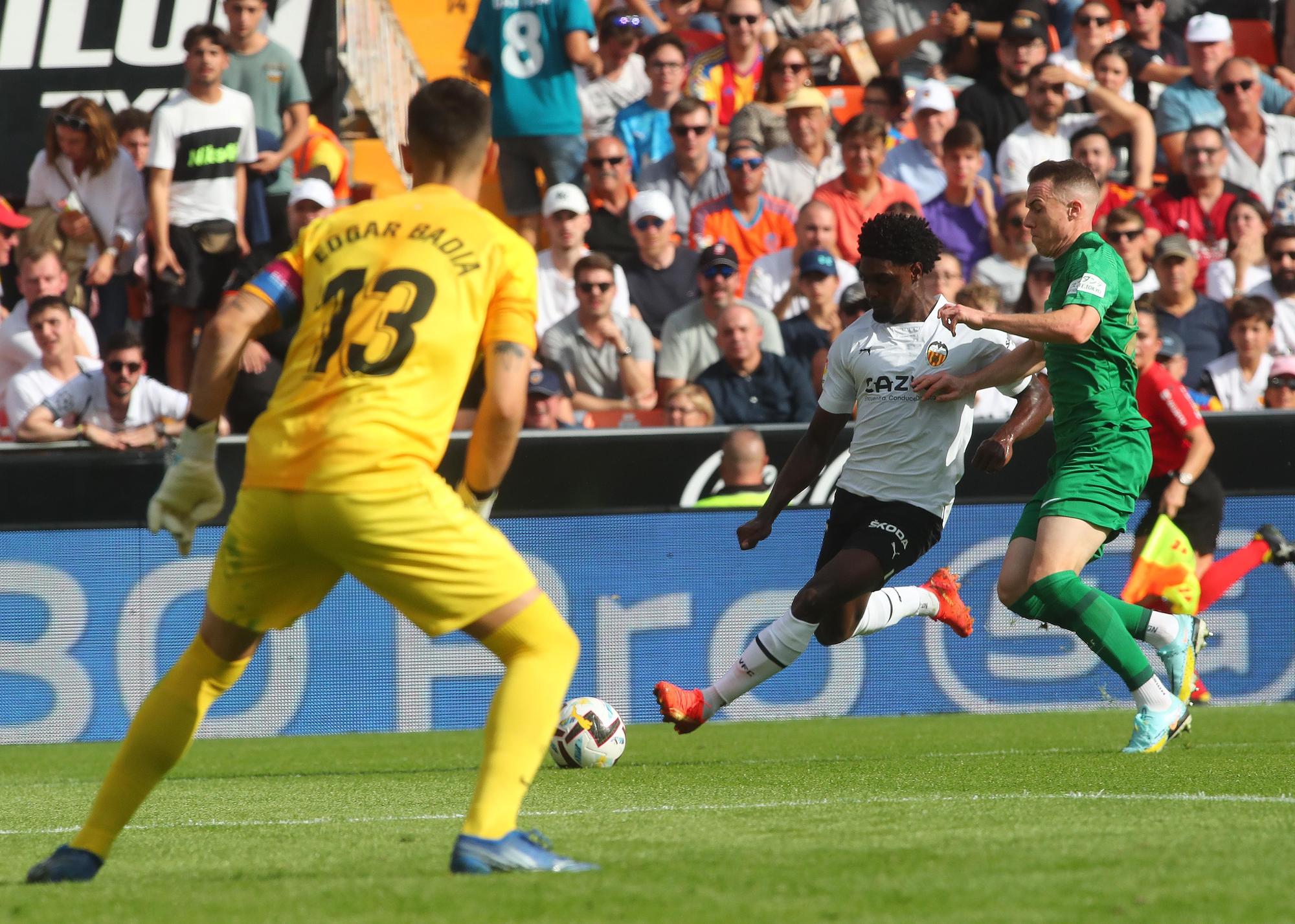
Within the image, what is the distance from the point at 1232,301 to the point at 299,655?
7.07 m

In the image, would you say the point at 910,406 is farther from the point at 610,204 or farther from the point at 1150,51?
the point at 1150,51

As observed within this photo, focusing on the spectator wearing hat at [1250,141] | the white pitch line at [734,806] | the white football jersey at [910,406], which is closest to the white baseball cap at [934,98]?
the spectator wearing hat at [1250,141]

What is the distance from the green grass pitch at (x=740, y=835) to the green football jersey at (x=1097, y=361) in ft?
4.69

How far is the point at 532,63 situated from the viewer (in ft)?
44.2

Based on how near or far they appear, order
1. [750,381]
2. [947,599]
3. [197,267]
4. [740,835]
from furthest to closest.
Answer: [197,267] < [750,381] < [947,599] < [740,835]

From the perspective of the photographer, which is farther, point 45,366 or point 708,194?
point 708,194

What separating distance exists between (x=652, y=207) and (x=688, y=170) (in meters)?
0.98

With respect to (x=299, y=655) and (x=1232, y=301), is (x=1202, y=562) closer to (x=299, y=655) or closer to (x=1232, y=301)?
(x=1232, y=301)

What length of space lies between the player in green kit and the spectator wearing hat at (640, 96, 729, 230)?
5.99m

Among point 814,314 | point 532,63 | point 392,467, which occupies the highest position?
point 392,467

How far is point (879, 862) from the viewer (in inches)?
174

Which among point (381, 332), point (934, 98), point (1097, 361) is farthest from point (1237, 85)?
point (381, 332)

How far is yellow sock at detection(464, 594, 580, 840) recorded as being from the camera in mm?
4164

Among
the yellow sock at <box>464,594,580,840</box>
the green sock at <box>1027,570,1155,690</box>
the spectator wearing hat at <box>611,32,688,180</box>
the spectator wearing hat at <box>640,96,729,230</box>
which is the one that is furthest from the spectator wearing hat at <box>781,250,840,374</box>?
the yellow sock at <box>464,594,580,840</box>
